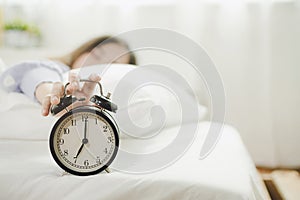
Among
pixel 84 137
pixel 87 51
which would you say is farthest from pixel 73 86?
pixel 87 51

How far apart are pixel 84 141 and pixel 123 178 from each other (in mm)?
128

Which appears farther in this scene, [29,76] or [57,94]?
[29,76]

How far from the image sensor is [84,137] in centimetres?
93

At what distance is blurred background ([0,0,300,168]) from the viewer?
208 centimetres

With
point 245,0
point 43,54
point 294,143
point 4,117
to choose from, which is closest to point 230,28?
point 245,0

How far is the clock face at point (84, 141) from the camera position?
35.6 inches

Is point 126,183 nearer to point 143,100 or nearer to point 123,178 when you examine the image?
point 123,178

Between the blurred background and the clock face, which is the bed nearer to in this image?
the clock face

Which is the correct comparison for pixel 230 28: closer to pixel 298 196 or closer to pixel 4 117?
pixel 298 196

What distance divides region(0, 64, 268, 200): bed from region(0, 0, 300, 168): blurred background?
1028mm

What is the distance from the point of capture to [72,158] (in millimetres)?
914

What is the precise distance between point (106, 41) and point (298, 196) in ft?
3.09

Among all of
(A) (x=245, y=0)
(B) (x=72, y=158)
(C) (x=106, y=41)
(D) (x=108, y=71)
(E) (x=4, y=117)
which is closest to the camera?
(B) (x=72, y=158)

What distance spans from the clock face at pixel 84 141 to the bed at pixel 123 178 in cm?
3
